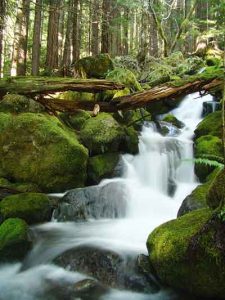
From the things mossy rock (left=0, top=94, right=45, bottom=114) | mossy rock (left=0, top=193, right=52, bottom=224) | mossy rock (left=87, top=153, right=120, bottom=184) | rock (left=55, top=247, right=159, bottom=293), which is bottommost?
rock (left=55, top=247, right=159, bottom=293)

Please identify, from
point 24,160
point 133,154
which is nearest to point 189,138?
A: point 133,154

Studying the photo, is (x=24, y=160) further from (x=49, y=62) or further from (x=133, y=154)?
(x=49, y=62)

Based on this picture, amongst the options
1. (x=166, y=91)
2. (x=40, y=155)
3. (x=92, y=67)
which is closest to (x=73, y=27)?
(x=92, y=67)

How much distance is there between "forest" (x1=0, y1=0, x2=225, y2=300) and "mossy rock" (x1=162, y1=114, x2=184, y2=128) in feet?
0.16

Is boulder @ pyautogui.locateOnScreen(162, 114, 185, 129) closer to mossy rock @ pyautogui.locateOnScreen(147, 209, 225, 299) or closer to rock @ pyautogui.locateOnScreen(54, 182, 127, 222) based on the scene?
rock @ pyautogui.locateOnScreen(54, 182, 127, 222)

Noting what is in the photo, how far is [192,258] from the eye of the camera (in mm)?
4477

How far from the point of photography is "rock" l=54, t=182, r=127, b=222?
764cm

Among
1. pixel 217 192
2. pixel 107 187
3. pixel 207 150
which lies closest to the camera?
pixel 217 192

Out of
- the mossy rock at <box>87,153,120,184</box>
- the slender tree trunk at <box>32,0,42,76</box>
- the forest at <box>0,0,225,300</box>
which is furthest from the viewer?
the slender tree trunk at <box>32,0,42,76</box>

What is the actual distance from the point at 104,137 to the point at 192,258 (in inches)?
217

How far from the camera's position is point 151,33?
26.6m

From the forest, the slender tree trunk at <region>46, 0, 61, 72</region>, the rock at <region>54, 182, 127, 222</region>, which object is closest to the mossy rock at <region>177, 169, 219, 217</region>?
the forest

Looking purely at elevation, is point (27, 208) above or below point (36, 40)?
below

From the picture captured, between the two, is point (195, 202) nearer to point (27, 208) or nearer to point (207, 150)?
point (27, 208)
